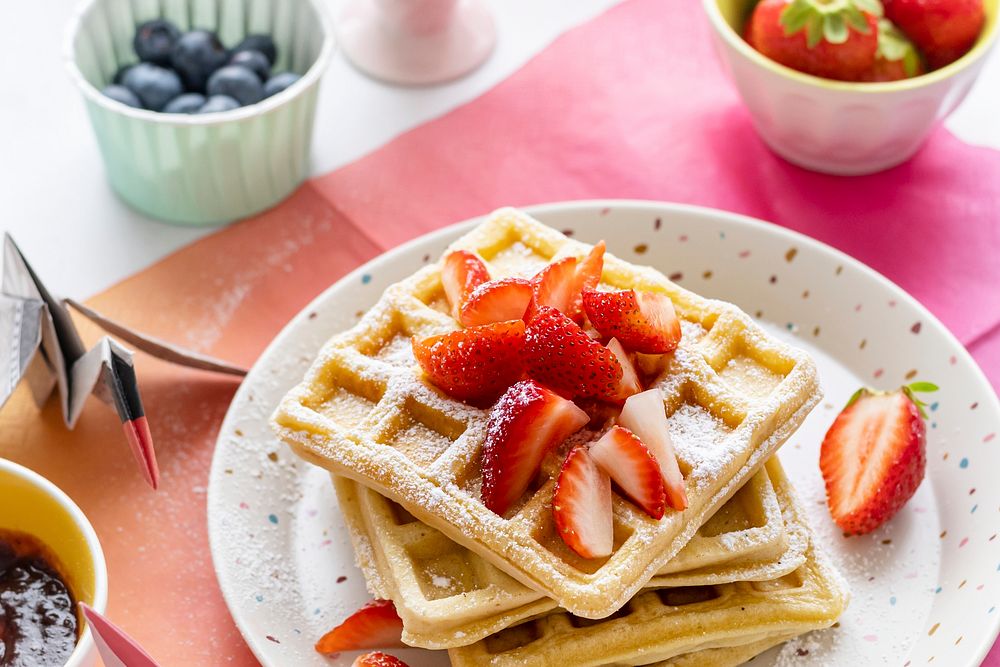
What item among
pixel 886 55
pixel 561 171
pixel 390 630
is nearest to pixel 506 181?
pixel 561 171

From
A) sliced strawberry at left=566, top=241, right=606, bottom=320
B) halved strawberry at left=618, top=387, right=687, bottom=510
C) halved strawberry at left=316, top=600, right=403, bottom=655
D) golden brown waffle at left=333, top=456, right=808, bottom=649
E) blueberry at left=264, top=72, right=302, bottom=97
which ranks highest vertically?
sliced strawberry at left=566, top=241, right=606, bottom=320

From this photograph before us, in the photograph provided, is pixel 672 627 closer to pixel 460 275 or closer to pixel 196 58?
pixel 460 275

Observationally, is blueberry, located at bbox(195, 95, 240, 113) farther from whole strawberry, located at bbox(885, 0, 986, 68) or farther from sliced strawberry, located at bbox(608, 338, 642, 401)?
whole strawberry, located at bbox(885, 0, 986, 68)

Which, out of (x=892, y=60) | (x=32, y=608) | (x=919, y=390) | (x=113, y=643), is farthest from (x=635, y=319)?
(x=892, y=60)

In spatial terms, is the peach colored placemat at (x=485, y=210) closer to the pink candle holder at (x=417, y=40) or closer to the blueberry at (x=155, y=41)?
the pink candle holder at (x=417, y=40)

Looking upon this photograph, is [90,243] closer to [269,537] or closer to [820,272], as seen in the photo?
[269,537]

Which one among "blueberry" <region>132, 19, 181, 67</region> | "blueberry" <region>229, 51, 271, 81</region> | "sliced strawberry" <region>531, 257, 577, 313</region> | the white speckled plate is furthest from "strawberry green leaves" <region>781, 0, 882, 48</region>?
"blueberry" <region>132, 19, 181, 67</region>
